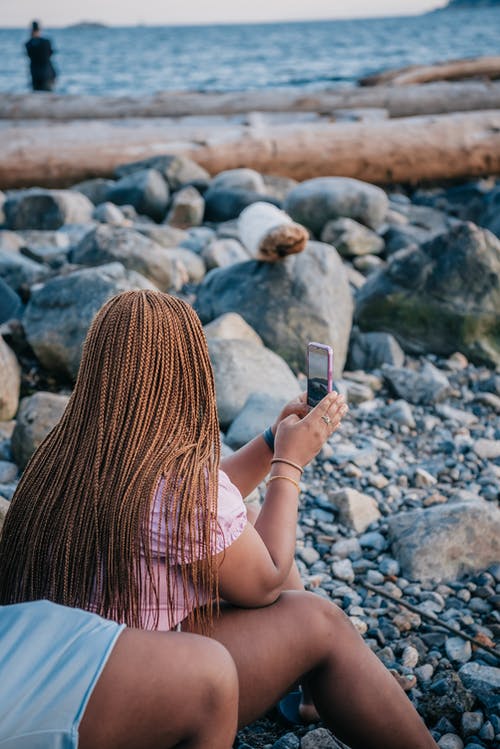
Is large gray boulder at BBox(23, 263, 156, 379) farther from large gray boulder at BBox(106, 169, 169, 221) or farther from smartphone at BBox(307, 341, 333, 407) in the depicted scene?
large gray boulder at BBox(106, 169, 169, 221)

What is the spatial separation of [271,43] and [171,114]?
7332 centimetres

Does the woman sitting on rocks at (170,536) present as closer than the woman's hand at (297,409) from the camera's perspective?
Yes

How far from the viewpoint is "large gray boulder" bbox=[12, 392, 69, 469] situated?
411 centimetres

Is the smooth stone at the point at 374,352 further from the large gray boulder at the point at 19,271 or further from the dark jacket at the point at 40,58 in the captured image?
the dark jacket at the point at 40,58

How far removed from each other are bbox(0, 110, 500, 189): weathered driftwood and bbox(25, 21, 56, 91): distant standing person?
502cm

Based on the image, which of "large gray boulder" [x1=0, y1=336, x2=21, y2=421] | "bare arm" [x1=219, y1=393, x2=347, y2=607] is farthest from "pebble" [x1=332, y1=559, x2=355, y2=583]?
"large gray boulder" [x1=0, y1=336, x2=21, y2=421]

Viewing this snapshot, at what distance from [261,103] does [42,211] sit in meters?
6.06

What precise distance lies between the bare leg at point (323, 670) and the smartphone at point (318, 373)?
27.4 inches

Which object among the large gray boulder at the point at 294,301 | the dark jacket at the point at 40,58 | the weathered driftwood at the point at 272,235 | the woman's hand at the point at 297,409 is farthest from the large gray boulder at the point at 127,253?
the dark jacket at the point at 40,58

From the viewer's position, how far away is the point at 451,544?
3.49 m

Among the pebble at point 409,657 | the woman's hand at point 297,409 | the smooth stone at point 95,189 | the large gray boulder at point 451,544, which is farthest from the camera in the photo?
the smooth stone at point 95,189

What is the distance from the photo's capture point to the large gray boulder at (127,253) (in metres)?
6.23

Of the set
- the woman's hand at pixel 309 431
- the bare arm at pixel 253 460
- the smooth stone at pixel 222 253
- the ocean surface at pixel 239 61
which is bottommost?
the ocean surface at pixel 239 61

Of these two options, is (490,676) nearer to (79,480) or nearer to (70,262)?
(79,480)
